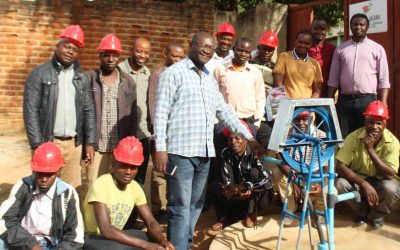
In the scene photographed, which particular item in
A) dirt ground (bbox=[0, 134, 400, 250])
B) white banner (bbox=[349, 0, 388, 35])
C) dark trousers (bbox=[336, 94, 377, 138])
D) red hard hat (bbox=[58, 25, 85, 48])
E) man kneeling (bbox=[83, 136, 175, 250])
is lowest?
dirt ground (bbox=[0, 134, 400, 250])

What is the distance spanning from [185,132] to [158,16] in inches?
229

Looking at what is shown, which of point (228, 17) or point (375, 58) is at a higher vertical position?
point (228, 17)

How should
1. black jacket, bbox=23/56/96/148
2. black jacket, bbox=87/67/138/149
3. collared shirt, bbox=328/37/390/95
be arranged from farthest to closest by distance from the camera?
1. collared shirt, bbox=328/37/390/95
2. black jacket, bbox=87/67/138/149
3. black jacket, bbox=23/56/96/148

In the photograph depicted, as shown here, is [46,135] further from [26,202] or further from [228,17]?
[228,17]

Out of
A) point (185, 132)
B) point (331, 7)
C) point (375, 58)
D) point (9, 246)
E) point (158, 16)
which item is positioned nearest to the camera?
point (9, 246)

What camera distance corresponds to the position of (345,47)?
17.3 feet

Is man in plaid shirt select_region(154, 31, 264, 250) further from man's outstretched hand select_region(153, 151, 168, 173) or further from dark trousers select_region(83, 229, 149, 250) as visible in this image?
dark trousers select_region(83, 229, 149, 250)

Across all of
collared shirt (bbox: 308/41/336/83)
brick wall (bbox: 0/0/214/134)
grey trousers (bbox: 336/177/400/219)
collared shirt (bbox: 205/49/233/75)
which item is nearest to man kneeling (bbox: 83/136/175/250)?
collared shirt (bbox: 205/49/233/75)

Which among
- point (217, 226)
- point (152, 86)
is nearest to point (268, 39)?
point (152, 86)

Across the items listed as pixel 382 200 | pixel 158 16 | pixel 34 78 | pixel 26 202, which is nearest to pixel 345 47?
pixel 382 200

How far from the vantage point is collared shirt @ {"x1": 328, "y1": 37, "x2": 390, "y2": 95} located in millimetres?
5117

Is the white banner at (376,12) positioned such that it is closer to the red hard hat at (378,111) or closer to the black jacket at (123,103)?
the red hard hat at (378,111)

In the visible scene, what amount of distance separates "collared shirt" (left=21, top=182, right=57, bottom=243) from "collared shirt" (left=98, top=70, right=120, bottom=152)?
3.77ft

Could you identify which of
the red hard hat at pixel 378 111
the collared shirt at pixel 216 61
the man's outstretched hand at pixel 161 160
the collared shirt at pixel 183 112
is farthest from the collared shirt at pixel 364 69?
the man's outstretched hand at pixel 161 160
